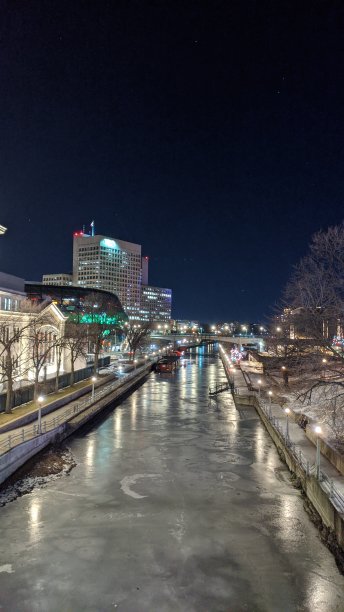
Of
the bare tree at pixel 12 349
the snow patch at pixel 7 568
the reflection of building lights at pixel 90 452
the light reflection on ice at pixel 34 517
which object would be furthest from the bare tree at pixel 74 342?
the snow patch at pixel 7 568

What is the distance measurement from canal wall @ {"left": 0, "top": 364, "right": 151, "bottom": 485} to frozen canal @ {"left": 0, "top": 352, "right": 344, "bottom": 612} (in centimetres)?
206

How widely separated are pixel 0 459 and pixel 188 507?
9090mm

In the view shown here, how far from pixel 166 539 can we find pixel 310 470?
789cm

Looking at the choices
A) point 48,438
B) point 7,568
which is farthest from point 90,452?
point 7,568

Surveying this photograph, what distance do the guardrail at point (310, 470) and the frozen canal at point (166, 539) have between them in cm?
134

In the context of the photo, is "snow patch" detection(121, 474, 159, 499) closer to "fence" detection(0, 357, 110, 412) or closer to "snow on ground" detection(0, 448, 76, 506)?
"snow on ground" detection(0, 448, 76, 506)

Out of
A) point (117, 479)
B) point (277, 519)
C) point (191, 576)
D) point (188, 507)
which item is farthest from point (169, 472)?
point (191, 576)

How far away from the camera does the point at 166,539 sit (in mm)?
16734

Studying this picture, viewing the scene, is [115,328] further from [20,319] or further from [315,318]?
[315,318]

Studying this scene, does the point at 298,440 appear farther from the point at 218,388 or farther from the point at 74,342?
the point at 218,388

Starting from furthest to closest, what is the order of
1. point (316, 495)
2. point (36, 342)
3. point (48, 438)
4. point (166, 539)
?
point (36, 342)
point (48, 438)
point (316, 495)
point (166, 539)

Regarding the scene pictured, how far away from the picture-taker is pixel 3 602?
41.5ft

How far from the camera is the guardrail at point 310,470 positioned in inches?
665

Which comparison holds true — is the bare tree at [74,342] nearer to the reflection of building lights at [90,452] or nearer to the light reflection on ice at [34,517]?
the reflection of building lights at [90,452]
